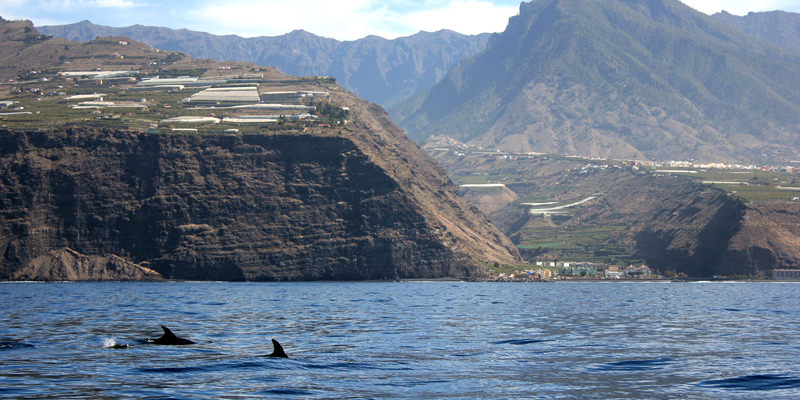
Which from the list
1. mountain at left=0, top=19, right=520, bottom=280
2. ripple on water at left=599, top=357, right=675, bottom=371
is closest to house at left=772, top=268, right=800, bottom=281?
mountain at left=0, top=19, right=520, bottom=280

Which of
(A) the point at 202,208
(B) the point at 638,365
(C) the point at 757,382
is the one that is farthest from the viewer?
(A) the point at 202,208

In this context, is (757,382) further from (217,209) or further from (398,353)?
(217,209)

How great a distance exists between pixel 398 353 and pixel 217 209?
133 m

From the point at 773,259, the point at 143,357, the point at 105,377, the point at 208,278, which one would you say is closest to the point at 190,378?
the point at 105,377

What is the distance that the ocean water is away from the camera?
38.9 metres

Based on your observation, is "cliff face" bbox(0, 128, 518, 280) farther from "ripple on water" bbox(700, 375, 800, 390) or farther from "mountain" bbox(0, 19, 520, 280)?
"ripple on water" bbox(700, 375, 800, 390)

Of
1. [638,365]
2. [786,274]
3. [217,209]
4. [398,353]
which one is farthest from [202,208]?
[638,365]

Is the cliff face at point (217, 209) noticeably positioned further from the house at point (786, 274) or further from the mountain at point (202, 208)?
the house at point (786, 274)

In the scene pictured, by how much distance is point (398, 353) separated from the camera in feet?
170

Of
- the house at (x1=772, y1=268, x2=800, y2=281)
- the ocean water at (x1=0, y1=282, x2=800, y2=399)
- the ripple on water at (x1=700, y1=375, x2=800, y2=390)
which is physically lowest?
the house at (x1=772, y1=268, x2=800, y2=281)

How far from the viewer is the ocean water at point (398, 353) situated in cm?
3894

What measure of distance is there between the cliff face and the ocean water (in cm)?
8254

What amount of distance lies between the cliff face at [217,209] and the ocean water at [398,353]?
82.5 metres

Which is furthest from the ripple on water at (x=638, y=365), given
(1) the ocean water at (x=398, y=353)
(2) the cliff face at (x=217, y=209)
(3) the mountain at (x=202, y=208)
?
(3) the mountain at (x=202, y=208)
